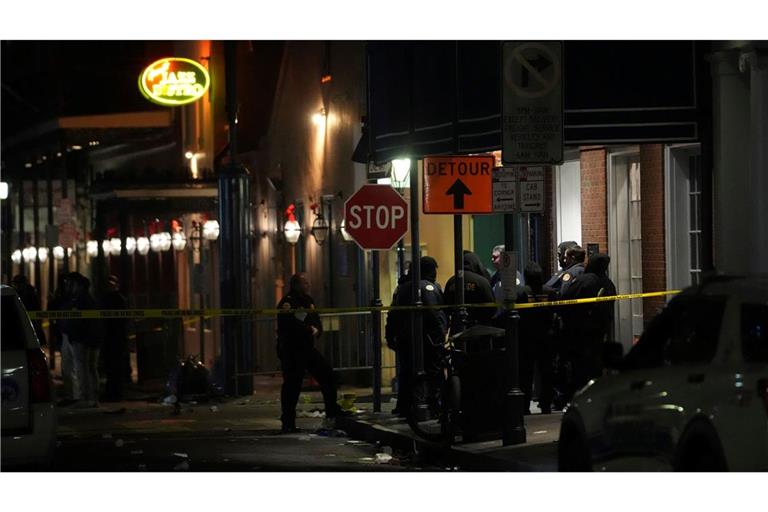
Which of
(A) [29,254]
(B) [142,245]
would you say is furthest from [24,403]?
(A) [29,254]

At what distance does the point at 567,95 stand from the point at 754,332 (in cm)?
757

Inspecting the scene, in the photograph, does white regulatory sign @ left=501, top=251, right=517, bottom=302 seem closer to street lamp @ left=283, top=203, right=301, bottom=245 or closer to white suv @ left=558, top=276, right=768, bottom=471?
white suv @ left=558, top=276, right=768, bottom=471

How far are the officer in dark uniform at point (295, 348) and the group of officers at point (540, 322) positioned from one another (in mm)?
889

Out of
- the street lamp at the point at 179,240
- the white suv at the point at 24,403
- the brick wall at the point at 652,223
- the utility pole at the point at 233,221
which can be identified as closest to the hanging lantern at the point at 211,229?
the street lamp at the point at 179,240

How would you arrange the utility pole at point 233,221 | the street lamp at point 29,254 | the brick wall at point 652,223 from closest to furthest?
the brick wall at point 652,223 < the utility pole at point 233,221 < the street lamp at point 29,254

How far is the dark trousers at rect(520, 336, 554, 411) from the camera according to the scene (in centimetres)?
1927

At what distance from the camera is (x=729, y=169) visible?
16797 mm

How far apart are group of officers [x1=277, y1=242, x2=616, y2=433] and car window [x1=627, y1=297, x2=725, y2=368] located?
8083 mm

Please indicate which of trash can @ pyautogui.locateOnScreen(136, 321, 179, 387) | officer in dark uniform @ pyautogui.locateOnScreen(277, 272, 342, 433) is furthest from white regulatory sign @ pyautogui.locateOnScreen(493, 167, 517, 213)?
trash can @ pyautogui.locateOnScreen(136, 321, 179, 387)

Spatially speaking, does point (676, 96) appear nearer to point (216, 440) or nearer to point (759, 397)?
point (216, 440)

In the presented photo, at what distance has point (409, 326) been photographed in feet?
64.3

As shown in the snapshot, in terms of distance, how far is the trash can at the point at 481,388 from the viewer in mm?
15852

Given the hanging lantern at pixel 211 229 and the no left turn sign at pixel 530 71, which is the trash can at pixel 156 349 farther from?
the no left turn sign at pixel 530 71

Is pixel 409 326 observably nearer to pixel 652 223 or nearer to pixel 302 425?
pixel 302 425
